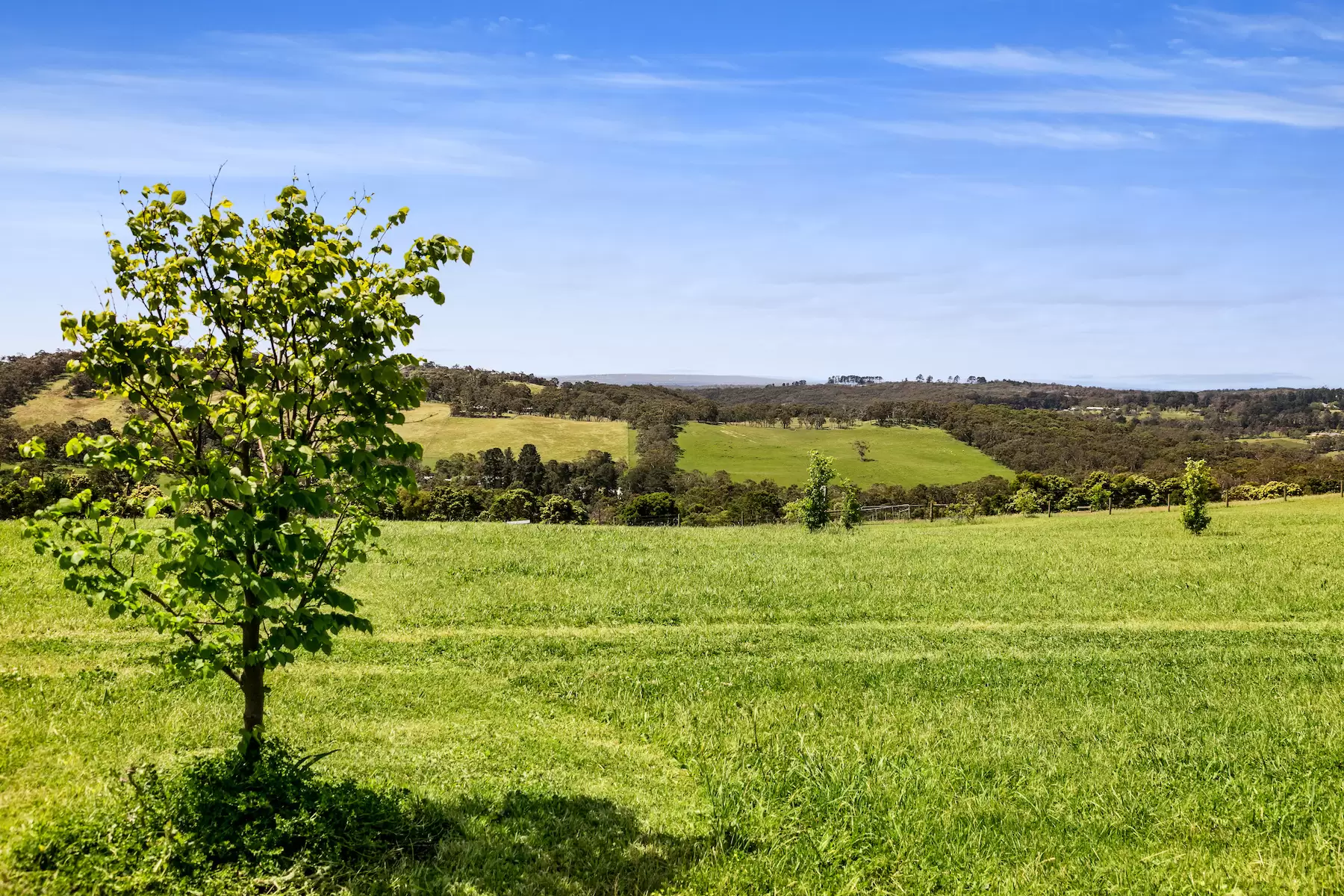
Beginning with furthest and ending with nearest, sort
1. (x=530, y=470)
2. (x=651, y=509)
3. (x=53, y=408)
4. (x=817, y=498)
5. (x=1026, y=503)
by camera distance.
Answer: (x=530, y=470) → (x=651, y=509) → (x=53, y=408) → (x=1026, y=503) → (x=817, y=498)

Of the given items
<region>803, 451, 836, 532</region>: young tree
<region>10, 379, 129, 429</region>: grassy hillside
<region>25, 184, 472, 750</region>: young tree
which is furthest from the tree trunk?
<region>10, 379, 129, 429</region>: grassy hillside

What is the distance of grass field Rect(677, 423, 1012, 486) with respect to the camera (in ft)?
427

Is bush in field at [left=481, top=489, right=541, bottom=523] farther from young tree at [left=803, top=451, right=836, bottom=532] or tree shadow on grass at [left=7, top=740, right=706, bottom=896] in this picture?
tree shadow on grass at [left=7, top=740, right=706, bottom=896]

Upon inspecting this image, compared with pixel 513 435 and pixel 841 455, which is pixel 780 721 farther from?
pixel 841 455

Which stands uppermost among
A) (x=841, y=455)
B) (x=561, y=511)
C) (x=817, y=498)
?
(x=817, y=498)

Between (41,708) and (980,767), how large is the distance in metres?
12.8

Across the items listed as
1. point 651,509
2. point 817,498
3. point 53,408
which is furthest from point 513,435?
point 817,498

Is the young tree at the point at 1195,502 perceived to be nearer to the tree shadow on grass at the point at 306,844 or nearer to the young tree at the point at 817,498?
the young tree at the point at 817,498

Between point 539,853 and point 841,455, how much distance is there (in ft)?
468

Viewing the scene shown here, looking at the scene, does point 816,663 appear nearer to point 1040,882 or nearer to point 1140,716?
point 1140,716

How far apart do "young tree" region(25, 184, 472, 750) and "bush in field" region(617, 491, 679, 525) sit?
7825cm

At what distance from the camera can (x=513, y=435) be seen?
126 meters

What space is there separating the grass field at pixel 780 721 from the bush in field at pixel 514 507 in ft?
155

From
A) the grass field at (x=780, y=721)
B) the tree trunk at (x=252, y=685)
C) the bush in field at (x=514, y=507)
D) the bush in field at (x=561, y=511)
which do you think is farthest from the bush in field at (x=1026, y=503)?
the tree trunk at (x=252, y=685)
